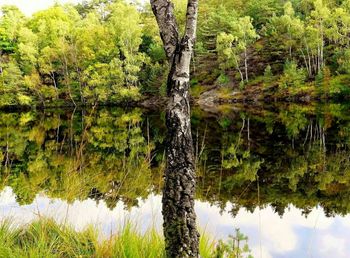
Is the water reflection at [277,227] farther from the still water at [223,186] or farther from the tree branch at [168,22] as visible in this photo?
the tree branch at [168,22]

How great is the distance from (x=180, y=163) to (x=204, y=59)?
217ft

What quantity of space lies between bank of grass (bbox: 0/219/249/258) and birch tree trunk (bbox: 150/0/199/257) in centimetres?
42

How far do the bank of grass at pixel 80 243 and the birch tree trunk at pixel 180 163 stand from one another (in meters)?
0.42

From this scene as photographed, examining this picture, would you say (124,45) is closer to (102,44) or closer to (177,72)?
(102,44)

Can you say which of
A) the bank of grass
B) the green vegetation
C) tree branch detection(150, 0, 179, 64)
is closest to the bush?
the green vegetation

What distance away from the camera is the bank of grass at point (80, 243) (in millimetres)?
4473

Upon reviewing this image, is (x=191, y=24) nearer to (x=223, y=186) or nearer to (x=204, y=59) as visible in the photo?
(x=223, y=186)

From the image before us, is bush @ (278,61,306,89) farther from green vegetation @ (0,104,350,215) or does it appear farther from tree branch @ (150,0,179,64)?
tree branch @ (150,0,179,64)

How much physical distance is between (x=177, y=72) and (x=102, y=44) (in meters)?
63.8

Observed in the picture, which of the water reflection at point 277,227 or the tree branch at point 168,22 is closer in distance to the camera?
the tree branch at point 168,22

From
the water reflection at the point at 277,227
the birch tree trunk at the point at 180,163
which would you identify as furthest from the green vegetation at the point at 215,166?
the birch tree trunk at the point at 180,163

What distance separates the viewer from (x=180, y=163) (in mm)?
4039

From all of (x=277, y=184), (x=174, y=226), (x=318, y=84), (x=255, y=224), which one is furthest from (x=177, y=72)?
(x=318, y=84)

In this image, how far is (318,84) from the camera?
54.0 meters
